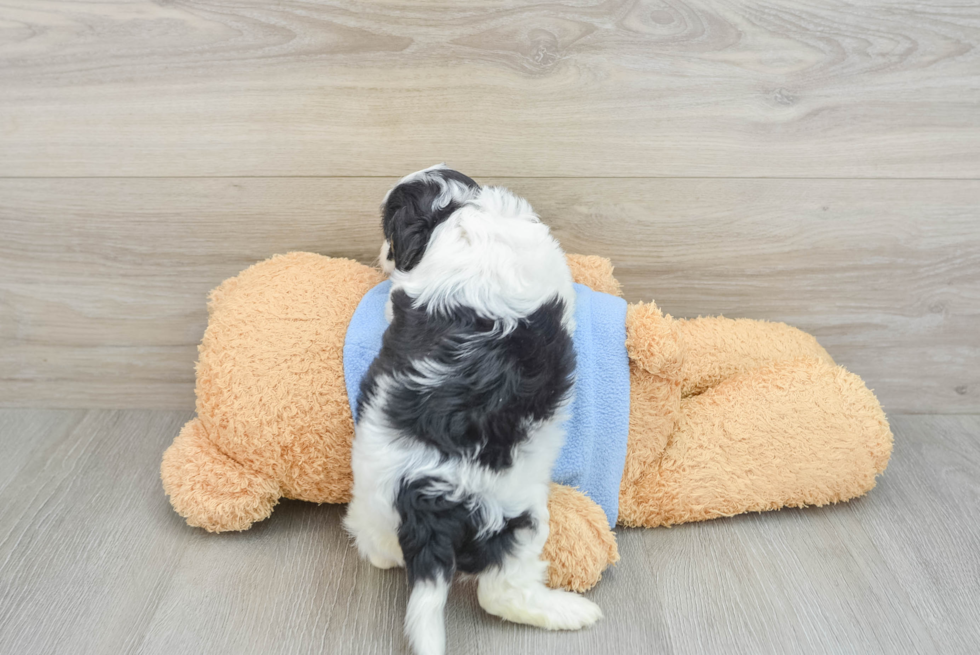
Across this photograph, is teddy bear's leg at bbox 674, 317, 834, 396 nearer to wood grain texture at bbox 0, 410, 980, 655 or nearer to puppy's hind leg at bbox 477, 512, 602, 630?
wood grain texture at bbox 0, 410, 980, 655

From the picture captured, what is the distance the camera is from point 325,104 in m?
1.29

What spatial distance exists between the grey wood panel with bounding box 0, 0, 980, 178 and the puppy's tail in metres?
0.65

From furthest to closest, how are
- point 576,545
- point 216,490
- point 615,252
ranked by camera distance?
point 615,252, point 216,490, point 576,545

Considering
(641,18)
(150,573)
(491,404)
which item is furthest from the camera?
(641,18)

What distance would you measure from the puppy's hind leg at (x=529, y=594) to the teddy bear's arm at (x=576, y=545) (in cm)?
3

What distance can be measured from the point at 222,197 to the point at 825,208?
3.73ft

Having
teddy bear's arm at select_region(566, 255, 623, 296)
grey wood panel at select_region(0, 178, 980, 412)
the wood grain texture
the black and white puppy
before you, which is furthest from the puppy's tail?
grey wood panel at select_region(0, 178, 980, 412)

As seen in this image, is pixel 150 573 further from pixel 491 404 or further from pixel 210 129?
pixel 210 129

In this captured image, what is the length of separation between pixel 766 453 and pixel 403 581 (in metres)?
0.63

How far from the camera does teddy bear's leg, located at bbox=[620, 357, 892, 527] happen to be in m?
1.21

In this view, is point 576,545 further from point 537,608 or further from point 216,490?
point 216,490

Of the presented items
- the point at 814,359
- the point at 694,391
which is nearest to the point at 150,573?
the point at 694,391

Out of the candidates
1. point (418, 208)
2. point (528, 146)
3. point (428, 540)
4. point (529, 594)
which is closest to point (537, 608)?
point (529, 594)

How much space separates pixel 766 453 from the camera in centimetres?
121
